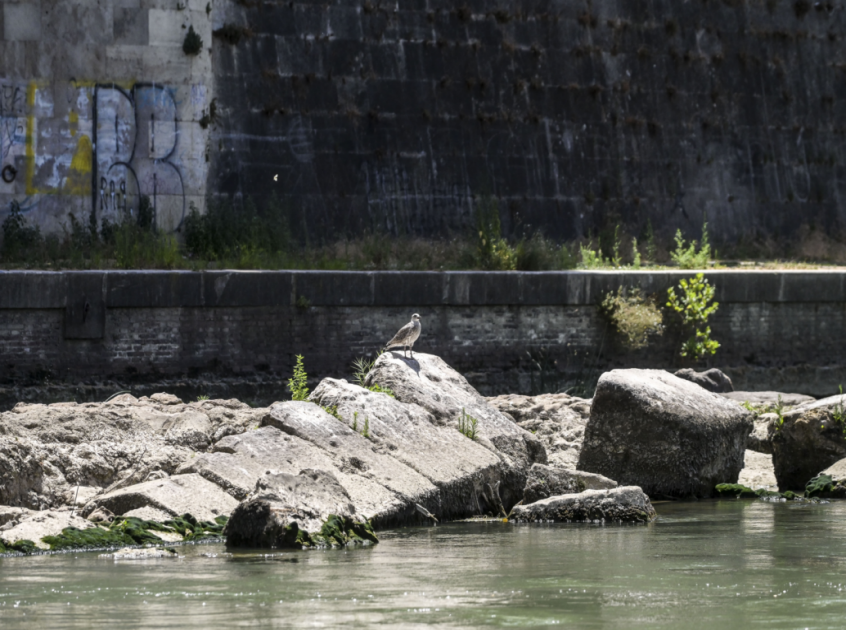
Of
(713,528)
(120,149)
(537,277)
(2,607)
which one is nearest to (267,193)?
(120,149)

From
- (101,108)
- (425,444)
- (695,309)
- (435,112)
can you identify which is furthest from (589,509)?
(435,112)

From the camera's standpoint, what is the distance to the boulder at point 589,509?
9.59 metres

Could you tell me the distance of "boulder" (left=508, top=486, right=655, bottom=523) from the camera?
9586 mm

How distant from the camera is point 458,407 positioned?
35.6 ft

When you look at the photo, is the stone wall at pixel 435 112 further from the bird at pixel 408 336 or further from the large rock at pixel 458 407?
the large rock at pixel 458 407

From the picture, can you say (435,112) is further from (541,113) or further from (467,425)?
(467,425)

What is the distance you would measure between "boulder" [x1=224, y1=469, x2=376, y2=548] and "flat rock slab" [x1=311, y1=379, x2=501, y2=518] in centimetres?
105

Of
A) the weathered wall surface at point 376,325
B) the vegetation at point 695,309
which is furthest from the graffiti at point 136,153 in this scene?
the vegetation at point 695,309

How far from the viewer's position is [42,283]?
14.6 metres

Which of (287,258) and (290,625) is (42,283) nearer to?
(287,258)

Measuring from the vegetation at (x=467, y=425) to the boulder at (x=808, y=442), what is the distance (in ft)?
10.1

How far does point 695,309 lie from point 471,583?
11827 mm

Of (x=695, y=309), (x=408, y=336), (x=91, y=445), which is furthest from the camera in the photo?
(x=695, y=309)

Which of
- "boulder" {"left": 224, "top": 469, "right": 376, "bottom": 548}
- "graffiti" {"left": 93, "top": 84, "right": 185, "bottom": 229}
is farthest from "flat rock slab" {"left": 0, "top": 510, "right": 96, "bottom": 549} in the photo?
"graffiti" {"left": 93, "top": 84, "right": 185, "bottom": 229}
